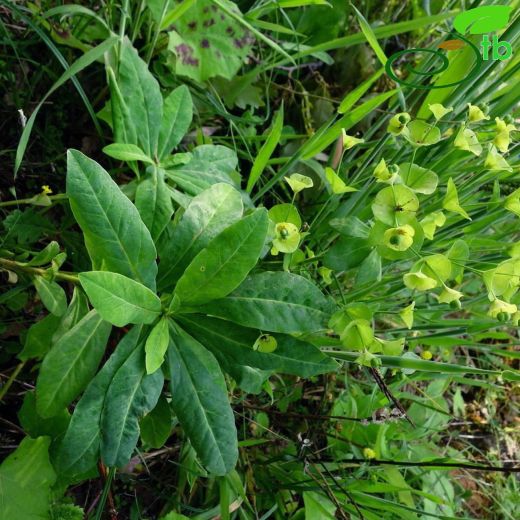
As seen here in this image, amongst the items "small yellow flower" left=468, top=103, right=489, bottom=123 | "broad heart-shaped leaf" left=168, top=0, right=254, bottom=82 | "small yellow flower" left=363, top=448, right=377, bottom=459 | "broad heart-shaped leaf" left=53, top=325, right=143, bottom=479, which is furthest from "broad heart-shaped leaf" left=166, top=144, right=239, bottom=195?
"small yellow flower" left=363, top=448, right=377, bottom=459

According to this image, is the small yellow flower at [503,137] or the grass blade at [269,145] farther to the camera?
the grass blade at [269,145]

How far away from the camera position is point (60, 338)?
2.42 feet

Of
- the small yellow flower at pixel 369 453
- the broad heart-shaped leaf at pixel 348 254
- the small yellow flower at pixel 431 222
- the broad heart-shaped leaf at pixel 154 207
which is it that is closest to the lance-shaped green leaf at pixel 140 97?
the broad heart-shaped leaf at pixel 154 207

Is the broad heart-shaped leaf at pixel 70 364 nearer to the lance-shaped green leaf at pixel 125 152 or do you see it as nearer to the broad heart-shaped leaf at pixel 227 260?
the broad heart-shaped leaf at pixel 227 260

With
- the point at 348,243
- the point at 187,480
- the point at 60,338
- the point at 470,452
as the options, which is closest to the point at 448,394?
the point at 470,452

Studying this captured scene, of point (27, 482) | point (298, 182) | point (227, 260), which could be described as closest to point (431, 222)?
point (298, 182)

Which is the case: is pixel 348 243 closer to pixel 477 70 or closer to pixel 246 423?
pixel 477 70

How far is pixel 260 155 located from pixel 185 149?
0.97 feet

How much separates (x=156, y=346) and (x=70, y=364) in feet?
0.41

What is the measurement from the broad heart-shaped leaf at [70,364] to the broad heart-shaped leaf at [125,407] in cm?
6

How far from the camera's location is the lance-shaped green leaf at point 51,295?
2.51 feet

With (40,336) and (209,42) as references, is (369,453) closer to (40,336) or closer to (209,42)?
(40,336)

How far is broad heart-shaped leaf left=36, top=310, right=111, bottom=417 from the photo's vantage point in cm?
73

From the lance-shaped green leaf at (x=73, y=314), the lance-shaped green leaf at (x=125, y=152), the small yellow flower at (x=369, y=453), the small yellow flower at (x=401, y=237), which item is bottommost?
the small yellow flower at (x=369, y=453)
